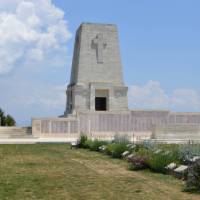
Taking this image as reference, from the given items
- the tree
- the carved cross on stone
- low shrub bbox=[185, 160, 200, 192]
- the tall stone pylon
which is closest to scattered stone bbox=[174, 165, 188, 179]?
low shrub bbox=[185, 160, 200, 192]

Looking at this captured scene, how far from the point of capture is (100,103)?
31.6 meters

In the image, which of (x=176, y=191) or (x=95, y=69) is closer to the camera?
(x=176, y=191)

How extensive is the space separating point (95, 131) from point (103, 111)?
1522mm

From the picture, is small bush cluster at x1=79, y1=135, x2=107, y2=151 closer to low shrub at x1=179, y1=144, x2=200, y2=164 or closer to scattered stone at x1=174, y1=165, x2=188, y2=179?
low shrub at x1=179, y1=144, x2=200, y2=164

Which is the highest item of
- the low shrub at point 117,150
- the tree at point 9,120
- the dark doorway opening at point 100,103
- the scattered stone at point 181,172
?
the dark doorway opening at point 100,103

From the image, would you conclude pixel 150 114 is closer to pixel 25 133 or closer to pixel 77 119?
pixel 77 119

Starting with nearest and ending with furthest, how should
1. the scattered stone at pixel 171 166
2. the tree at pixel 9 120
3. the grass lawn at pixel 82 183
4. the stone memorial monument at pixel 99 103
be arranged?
the grass lawn at pixel 82 183
the scattered stone at pixel 171 166
the stone memorial monument at pixel 99 103
the tree at pixel 9 120

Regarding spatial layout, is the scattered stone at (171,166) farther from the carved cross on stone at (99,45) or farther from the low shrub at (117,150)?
the carved cross on stone at (99,45)

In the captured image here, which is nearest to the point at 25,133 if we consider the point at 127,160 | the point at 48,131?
the point at 48,131

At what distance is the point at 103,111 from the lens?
29375mm

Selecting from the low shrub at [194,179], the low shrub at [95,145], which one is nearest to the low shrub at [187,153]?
the low shrub at [194,179]

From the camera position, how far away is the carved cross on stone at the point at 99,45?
31.1 m

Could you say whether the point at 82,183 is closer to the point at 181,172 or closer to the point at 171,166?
the point at 181,172

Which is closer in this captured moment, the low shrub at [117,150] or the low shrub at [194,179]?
the low shrub at [194,179]
